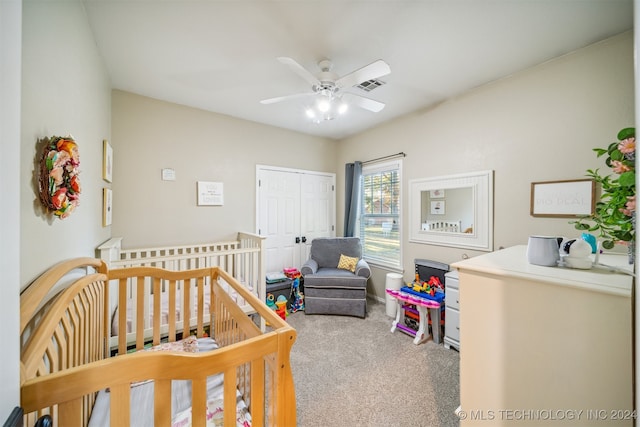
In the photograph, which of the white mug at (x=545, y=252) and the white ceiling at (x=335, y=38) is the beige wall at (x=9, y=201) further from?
the white mug at (x=545, y=252)

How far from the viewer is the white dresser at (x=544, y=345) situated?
2.57 feet

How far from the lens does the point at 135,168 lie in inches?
101

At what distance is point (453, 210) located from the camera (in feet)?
8.86

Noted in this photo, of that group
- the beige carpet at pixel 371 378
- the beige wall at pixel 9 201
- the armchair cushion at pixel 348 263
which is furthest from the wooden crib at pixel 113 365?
the armchair cushion at pixel 348 263

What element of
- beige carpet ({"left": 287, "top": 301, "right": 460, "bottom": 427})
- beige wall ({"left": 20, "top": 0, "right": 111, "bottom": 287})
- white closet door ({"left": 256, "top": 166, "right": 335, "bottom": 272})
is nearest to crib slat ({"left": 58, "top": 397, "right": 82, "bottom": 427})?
beige wall ({"left": 20, "top": 0, "right": 111, "bottom": 287})

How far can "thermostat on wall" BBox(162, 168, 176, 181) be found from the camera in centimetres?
272

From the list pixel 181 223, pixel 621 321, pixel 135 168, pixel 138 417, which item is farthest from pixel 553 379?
pixel 135 168

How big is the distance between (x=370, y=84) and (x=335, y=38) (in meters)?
0.73

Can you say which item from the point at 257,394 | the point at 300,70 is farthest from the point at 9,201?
the point at 300,70

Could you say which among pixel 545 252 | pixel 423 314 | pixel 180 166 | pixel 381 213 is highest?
pixel 180 166

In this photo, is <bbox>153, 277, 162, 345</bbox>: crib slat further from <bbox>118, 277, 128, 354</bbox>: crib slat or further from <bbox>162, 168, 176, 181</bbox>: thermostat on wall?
<bbox>162, 168, 176, 181</bbox>: thermostat on wall

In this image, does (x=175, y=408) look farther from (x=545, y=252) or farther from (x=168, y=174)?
(x=168, y=174)

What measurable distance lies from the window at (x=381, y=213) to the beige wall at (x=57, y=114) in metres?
3.10

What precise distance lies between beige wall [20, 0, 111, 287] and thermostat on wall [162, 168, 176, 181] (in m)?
0.86
